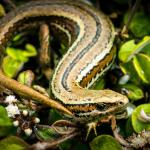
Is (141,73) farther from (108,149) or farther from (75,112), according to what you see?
(108,149)

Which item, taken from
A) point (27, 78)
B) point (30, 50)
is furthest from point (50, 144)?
point (30, 50)

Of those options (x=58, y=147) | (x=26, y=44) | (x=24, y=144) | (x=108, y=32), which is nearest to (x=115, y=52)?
(x=108, y=32)

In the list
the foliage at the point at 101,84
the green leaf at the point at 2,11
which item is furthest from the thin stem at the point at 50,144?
the green leaf at the point at 2,11

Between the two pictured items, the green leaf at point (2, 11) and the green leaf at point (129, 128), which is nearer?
the green leaf at point (129, 128)

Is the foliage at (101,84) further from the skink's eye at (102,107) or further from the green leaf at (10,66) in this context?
the skink's eye at (102,107)

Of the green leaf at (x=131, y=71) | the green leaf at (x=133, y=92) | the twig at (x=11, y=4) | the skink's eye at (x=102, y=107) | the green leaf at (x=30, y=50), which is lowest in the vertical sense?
the green leaf at (x=133, y=92)

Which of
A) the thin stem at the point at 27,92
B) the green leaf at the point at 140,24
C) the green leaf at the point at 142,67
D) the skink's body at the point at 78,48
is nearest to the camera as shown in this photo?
the thin stem at the point at 27,92

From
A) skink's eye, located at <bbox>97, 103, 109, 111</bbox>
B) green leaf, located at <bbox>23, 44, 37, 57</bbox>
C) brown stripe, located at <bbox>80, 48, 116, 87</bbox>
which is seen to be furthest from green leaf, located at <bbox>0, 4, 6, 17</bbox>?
skink's eye, located at <bbox>97, 103, 109, 111</bbox>
